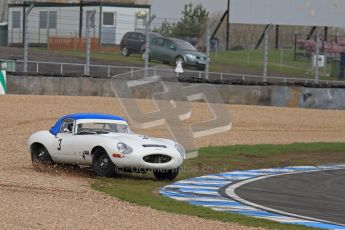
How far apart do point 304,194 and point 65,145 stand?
408 cm

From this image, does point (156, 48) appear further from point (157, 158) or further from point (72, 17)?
point (157, 158)

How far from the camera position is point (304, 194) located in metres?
15.0

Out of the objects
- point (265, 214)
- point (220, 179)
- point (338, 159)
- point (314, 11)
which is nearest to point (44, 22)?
point (314, 11)

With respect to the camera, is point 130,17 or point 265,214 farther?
point 130,17

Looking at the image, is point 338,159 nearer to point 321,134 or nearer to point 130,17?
point 321,134

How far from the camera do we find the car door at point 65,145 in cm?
1593

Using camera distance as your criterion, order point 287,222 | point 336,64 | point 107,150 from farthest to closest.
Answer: point 336,64 → point 107,150 → point 287,222

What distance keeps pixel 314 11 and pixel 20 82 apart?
2912cm

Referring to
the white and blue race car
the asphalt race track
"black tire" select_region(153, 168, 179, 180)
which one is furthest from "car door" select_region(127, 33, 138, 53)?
"black tire" select_region(153, 168, 179, 180)

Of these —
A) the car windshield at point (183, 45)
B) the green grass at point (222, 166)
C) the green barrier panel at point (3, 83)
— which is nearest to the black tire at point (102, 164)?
the green grass at point (222, 166)

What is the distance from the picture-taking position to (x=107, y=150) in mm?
15219

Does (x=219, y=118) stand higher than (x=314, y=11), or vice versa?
(x=314, y=11)

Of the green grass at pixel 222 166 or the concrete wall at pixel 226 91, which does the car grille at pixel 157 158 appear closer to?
the green grass at pixel 222 166

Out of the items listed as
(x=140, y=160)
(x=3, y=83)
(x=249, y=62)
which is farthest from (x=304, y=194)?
(x=249, y=62)
